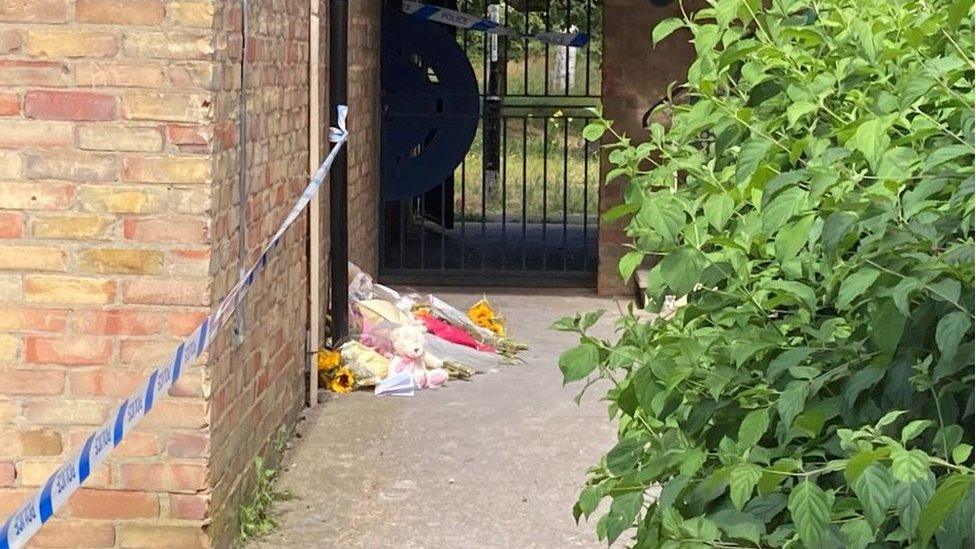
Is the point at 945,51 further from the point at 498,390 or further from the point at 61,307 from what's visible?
the point at 498,390

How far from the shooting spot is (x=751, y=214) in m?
3.10

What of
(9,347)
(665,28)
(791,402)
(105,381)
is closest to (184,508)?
(105,381)

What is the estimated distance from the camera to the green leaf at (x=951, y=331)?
2342 mm

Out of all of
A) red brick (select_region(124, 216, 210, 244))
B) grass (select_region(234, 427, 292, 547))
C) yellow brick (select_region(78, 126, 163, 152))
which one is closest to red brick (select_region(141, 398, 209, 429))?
red brick (select_region(124, 216, 210, 244))

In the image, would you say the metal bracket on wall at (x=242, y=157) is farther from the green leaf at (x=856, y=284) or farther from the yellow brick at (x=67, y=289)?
the green leaf at (x=856, y=284)

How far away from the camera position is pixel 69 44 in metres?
4.98

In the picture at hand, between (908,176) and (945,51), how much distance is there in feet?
1.90

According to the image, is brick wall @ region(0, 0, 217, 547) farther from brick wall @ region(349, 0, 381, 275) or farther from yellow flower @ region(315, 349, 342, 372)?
brick wall @ region(349, 0, 381, 275)

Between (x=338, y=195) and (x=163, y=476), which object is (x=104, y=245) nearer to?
(x=163, y=476)

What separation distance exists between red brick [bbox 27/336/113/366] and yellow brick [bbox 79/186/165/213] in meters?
0.40

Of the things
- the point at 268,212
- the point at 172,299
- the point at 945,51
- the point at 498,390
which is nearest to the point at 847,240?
the point at 945,51

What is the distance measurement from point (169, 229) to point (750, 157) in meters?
2.55

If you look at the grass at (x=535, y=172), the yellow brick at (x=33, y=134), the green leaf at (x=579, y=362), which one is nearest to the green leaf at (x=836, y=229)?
the green leaf at (x=579, y=362)

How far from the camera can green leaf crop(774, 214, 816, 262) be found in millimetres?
2674
